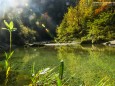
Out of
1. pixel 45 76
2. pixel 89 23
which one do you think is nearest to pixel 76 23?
pixel 89 23

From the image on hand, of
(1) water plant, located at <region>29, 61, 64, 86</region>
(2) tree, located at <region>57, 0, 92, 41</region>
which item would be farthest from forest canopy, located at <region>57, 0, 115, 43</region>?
(1) water plant, located at <region>29, 61, 64, 86</region>

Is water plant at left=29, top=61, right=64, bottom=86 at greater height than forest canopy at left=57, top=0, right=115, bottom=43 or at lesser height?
greater

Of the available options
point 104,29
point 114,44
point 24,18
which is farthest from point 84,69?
point 24,18

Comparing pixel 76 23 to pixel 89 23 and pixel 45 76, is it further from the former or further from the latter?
pixel 45 76

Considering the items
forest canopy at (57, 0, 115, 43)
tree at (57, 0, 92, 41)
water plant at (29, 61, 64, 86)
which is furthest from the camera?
tree at (57, 0, 92, 41)

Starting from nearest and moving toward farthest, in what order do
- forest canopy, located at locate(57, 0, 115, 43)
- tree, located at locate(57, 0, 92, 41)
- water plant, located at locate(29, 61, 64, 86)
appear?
1. water plant, located at locate(29, 61, 64, 86)
2. forest canopy, located at locate(57, 0, 115, 43)
3. tree, located at locate(57, 0, 92, 41)

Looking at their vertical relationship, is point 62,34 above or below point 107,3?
below

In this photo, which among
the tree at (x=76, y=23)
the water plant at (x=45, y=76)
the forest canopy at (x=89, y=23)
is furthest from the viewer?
the tree at (x=76, y=23)

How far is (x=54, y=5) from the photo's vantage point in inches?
4528

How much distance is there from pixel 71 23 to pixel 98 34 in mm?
11707

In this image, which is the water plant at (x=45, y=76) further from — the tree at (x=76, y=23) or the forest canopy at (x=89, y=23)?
the tree at (x=76, y=23)

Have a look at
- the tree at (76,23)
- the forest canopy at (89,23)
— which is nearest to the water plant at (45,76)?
the forest canopy at (89,23)

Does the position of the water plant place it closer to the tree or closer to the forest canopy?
the forest canopy

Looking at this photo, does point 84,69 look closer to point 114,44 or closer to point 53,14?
point 114,44
